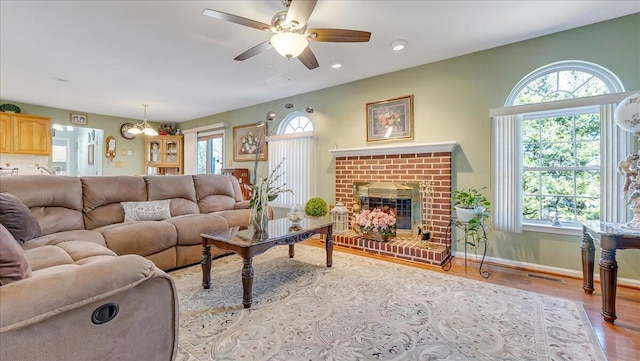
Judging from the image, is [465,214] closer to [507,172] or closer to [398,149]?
[507,172]

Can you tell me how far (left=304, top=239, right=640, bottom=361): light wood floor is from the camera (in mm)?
1694

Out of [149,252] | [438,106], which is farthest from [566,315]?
[149,252]

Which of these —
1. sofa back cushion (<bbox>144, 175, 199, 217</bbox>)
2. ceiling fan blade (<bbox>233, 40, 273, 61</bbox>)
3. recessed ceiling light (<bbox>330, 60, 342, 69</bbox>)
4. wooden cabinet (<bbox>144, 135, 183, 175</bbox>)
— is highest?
recessed ceiling light (<bbox>330, 60, 342, 69</bbox>)

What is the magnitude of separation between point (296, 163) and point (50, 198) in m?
3.19

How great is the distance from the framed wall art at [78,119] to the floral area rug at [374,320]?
5.33m

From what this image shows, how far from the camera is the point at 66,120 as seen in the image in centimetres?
578

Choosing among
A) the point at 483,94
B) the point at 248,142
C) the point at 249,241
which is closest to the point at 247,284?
the point at 249,241

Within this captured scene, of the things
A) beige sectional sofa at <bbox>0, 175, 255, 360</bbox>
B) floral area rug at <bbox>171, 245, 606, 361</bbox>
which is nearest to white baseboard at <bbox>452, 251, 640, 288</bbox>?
floral area rug at <bbox>171, 245, 606, 361</bbox>

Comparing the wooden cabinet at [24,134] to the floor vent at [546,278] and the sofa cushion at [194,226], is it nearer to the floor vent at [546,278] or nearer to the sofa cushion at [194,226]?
the sofa cushion at [194,226]

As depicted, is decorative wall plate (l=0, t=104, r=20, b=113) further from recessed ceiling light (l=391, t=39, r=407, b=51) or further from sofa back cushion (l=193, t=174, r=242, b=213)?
recessed ceiling light (l=391, t=39, r=407, b=51)

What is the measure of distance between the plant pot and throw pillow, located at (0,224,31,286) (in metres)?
3.37

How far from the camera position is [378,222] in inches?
142

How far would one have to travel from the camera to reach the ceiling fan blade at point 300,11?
1852 mm

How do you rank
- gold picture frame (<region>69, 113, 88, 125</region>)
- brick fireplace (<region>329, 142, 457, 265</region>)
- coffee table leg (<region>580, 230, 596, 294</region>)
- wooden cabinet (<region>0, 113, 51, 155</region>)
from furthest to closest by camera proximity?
gold picture frame (<region>69, 113, 88, 125</region>) → wooden cabinet (<region>0, 113, 51, 155</region>) → brick fireplace (<region>329, 142, 457, 265</region>) → coffee table leg (<region>580, 230, 596, 294</region>)
